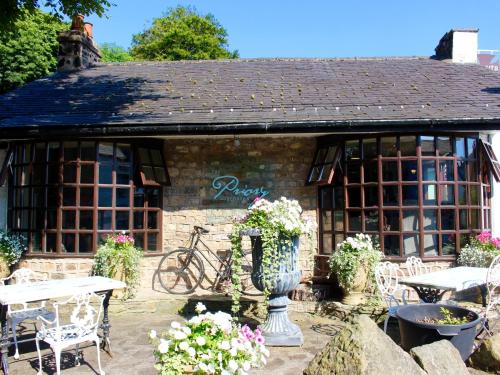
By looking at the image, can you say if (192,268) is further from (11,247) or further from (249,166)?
(11,247)

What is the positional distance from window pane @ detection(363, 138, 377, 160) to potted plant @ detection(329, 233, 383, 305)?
5.13 feet

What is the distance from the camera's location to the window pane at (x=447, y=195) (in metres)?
7.14

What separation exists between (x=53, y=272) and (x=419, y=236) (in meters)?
6.03

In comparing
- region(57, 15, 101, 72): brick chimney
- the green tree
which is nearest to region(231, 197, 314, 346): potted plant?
region(57, 15, 101, 72): brick chimney

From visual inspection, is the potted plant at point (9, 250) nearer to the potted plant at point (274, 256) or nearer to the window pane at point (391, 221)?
the potted plant at point (274, 256)

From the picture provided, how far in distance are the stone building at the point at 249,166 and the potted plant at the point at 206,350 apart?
401cm

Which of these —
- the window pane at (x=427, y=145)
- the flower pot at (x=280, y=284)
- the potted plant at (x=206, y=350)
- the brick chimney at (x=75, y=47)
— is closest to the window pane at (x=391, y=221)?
the window pane at (x=427, y=145)

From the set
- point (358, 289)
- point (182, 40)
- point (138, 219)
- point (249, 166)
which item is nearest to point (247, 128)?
point (249, 166)

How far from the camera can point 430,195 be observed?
7.11 meters

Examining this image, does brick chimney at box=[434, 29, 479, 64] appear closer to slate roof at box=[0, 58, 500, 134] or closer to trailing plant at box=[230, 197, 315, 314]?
slate roof at box=[0, 58, 500, 134]

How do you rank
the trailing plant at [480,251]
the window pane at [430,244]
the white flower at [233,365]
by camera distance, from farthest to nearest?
1. the window pane at [430,244]
2. the trailing plant at [480,251]
3. the white flower at [233,365]

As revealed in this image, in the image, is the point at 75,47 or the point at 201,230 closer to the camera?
the point at 201,230

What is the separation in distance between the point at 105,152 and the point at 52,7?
2586mm

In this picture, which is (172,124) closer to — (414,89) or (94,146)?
(94,146)
